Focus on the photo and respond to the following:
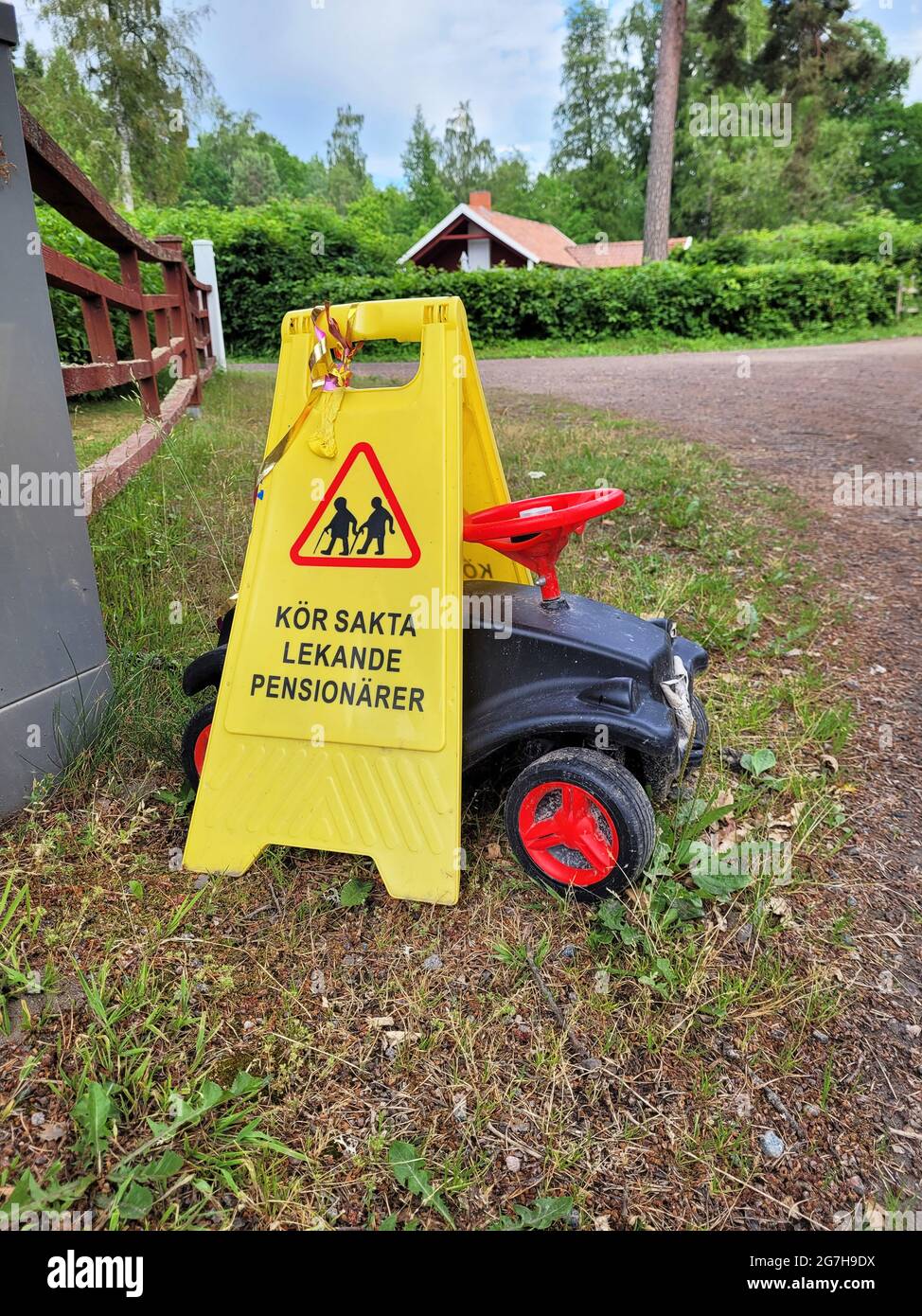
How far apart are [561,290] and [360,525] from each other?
16.4 m

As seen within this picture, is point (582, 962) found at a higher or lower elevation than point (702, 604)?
lower

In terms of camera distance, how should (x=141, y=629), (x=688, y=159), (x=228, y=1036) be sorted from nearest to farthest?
(x=228, y=1036), (x=141, y=629), (x=688, y=159)

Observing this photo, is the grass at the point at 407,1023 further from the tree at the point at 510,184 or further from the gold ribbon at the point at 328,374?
the tree at the point at 510,184

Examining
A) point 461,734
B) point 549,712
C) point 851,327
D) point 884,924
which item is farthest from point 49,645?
point 851,327

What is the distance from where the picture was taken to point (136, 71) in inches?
961

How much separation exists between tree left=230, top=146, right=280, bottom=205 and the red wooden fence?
184 feet

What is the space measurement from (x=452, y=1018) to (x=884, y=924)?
1.09 metres

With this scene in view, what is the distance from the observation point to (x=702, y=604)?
3426 millimetres

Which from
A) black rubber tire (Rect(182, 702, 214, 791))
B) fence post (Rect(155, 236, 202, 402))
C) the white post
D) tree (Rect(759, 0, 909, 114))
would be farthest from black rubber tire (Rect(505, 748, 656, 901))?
tree (Rect(759, 0, 909, 114))

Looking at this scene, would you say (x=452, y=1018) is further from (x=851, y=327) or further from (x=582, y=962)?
(x=851, y=327)

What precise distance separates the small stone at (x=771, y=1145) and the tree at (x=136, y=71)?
29.1m

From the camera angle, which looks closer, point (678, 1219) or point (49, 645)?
point (678, 1219)

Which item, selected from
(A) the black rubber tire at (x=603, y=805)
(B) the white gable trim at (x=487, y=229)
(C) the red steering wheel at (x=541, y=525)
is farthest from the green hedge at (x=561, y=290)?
(A) the black rubber tire at (x=603, y=805)

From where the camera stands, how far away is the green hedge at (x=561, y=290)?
16312mm
